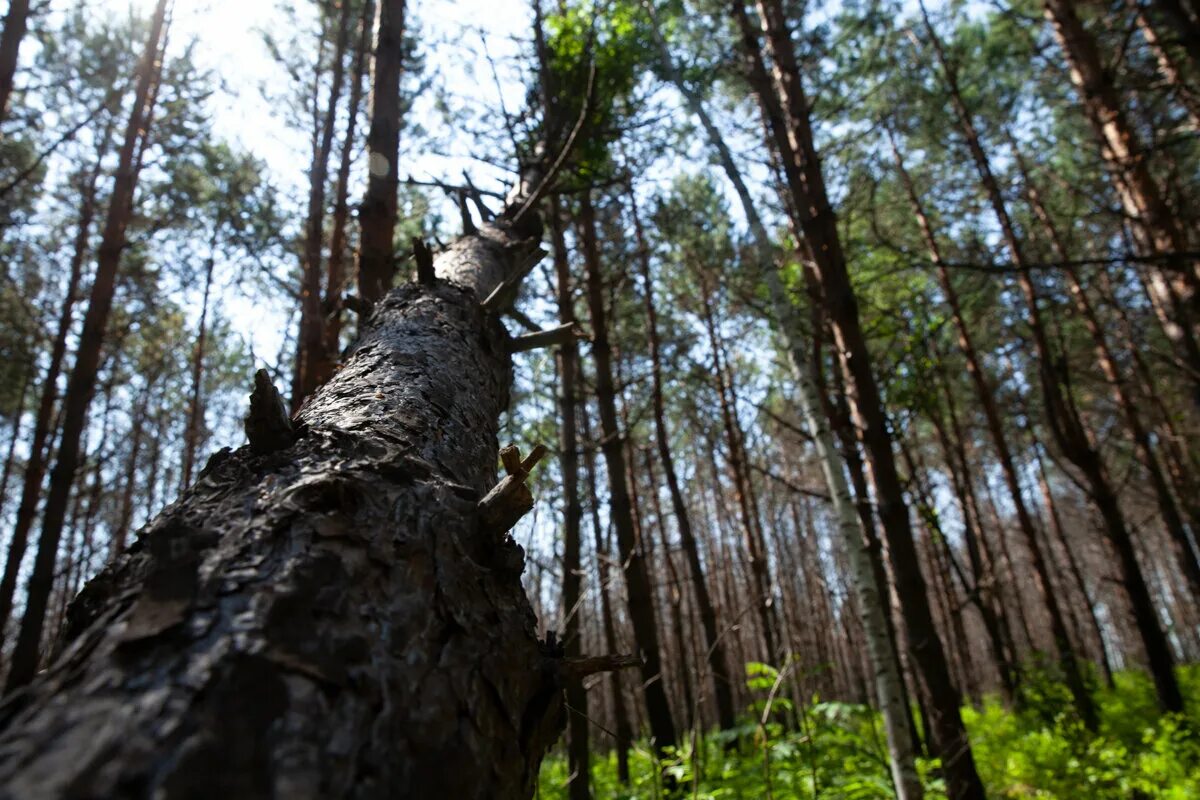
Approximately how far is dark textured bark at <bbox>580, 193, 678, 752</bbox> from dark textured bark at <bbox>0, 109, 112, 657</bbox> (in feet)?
17.1

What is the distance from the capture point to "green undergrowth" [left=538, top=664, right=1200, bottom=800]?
396 cm

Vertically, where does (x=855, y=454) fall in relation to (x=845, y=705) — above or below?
above

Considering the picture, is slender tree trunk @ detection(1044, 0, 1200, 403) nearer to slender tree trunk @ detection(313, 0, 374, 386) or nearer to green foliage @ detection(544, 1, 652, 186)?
green foliage @ detection(544, 1, 652, 186)

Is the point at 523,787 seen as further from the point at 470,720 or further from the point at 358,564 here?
the point at 358,564

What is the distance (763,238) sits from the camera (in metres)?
4.08

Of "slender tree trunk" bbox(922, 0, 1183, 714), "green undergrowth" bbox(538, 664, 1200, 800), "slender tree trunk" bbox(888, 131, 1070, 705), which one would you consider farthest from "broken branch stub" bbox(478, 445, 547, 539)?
"slender tree trunk" bbox(888, 131, 1070, 705)

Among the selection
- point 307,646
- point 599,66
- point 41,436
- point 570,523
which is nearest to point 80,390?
point 41,436

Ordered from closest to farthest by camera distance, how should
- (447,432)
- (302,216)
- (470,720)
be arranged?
(470,720) → (447,432) → (302,216)

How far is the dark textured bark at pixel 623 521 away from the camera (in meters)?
5.83

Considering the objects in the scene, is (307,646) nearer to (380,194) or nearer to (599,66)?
(380,194)

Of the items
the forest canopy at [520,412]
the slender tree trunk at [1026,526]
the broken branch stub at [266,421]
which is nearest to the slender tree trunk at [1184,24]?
the forest canopy at [520,412]

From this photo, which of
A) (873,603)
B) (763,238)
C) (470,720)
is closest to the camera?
(470,720)

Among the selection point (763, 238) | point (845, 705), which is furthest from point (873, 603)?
point (763, 238)

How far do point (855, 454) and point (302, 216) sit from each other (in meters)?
7.80
